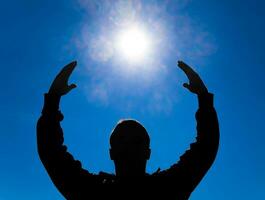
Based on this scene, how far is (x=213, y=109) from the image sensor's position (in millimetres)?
4559

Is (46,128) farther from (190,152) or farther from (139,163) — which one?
(190,152)

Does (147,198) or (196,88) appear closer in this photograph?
(147,198)

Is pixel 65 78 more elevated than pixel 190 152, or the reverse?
pixel 65 78

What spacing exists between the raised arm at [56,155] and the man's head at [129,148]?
0.45 metres

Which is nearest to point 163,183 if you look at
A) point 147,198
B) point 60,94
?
point 147,198

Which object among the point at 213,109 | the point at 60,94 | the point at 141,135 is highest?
the point at 60,94

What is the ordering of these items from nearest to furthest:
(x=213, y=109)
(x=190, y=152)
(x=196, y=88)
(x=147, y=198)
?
(x=147, y=198) → (x=190, y=152) → (x=213, y=109) → (x=196, y=88)

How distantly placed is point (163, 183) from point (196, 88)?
5.05 feet

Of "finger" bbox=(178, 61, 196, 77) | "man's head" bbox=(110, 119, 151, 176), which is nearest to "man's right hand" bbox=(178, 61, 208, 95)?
"finger" bbox=(178, 61, 196, 77)

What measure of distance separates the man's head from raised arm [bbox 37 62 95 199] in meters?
0.45

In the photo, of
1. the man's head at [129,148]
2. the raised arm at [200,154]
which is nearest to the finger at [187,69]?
the raised arm at [200,154]

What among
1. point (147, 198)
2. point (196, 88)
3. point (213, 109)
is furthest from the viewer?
point (196, 88)

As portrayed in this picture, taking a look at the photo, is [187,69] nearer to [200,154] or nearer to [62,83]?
[200,154]

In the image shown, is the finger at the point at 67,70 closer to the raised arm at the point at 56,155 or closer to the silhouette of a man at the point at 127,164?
the silhouette of a man at the point at 127,164
